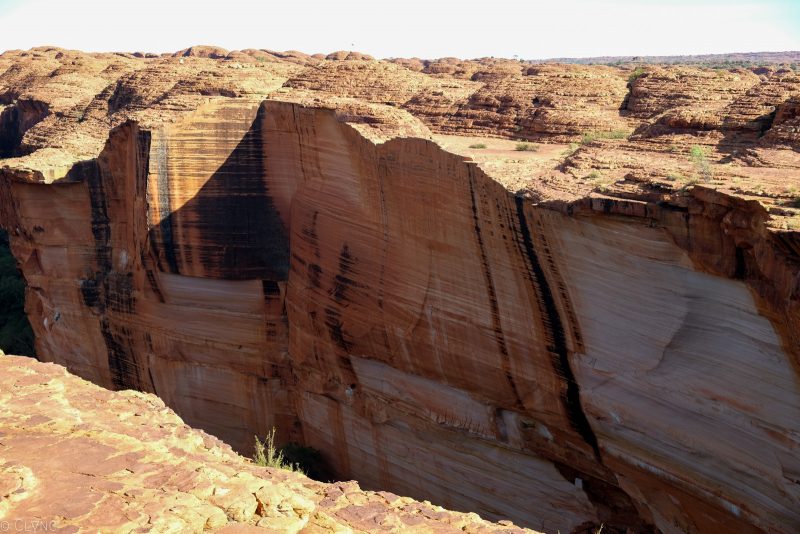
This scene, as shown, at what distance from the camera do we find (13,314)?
26.5m

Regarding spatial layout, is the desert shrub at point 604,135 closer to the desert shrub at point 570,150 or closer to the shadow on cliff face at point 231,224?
the desert shrub at point 570,150

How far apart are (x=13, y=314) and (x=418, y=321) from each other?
1914 cm

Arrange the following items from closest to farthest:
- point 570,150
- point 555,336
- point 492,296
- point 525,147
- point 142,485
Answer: point 142,485, point 555,336, point 492,296, point 570,150, point 525,147

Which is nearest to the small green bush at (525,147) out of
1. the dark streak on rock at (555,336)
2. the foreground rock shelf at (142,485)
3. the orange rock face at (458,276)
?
the orange rock face at (458,276)

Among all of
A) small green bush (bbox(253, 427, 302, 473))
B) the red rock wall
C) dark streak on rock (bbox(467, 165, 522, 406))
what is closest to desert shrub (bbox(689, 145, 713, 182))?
the red rock wall

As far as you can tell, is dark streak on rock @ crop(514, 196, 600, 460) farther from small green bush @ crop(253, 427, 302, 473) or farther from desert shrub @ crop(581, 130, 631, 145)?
small green bush @ crop(253, 427, 302, 473)

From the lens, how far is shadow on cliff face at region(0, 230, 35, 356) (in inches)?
940

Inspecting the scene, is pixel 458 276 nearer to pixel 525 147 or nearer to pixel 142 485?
pixel 525 147

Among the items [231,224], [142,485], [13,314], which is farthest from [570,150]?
[13,314]

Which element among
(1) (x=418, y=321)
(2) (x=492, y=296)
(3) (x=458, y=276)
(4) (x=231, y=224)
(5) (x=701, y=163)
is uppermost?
(5) (x=701, y=163)

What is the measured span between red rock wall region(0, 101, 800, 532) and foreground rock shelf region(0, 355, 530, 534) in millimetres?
4432

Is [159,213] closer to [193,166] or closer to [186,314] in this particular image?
[193,166]

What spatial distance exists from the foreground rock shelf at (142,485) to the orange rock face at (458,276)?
4.45 m

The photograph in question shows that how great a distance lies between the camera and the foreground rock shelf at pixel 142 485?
516cm
